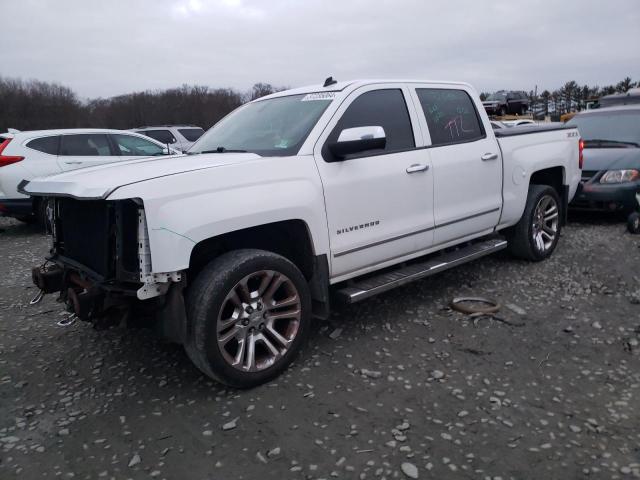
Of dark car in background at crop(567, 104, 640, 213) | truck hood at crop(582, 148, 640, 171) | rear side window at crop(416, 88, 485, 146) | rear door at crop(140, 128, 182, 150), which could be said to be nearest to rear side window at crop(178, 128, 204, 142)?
rear door at crop(140, 128, 182, 150)

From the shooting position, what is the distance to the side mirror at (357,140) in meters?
3.58

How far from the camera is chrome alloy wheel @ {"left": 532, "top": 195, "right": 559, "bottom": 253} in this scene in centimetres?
571

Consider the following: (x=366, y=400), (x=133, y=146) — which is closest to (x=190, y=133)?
(x=133, y=146)

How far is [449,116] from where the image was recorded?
4797 millimetres

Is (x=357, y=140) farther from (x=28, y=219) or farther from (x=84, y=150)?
(x=28, y=219)

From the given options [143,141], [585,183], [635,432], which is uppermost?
[143,141]

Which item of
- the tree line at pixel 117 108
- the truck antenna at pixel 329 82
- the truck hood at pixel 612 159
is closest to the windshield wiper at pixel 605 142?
the truck hood at pixel 612 159

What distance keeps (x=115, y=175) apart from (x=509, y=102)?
99.3ft

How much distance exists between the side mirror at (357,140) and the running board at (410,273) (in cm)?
101

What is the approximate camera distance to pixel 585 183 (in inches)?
293

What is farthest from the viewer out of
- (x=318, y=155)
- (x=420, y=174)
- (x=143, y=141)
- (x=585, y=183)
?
(x=143, y=141)

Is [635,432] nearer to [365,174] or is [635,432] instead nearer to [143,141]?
[365,174]

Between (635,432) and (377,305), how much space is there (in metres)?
2.33

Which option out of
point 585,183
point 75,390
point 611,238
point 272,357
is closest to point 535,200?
point 611,238
